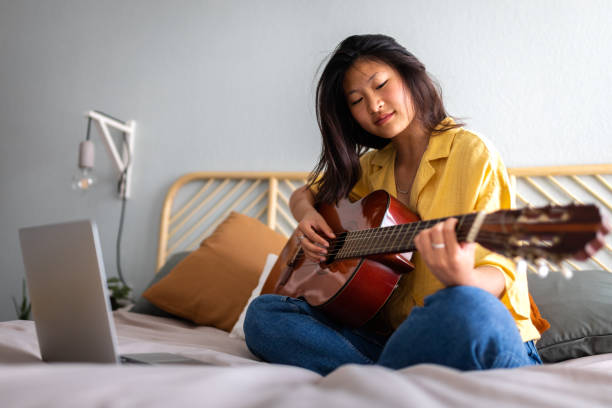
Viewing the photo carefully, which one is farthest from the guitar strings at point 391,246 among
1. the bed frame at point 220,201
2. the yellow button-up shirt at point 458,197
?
the bed frame at point 220,201

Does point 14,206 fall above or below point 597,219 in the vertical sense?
below

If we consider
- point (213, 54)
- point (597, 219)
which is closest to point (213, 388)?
point (597, 219)

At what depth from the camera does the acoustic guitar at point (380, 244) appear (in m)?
0.62

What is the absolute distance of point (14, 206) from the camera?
2625mm

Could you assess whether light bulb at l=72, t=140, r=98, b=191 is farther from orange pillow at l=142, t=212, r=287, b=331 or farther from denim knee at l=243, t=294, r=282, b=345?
denim knee at l=243, t=294, r=282, b=345

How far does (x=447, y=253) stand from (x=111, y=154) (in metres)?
1.96

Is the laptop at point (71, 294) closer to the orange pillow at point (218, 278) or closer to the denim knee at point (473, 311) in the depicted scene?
the denim knee at point (473, 311)

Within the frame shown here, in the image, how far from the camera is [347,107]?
1343 millimetres

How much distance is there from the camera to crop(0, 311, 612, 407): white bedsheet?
0.51 meters

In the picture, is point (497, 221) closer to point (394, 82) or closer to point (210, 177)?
point (394, 82)

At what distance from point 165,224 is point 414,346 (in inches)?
67.9

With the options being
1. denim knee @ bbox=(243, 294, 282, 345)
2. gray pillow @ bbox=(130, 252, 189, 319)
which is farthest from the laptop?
gray pillow @ bbox=(130, 252, 189, 319)

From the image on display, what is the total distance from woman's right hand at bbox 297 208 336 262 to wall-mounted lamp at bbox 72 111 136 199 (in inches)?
54.2

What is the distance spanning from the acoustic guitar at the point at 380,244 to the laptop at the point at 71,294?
35 cm
